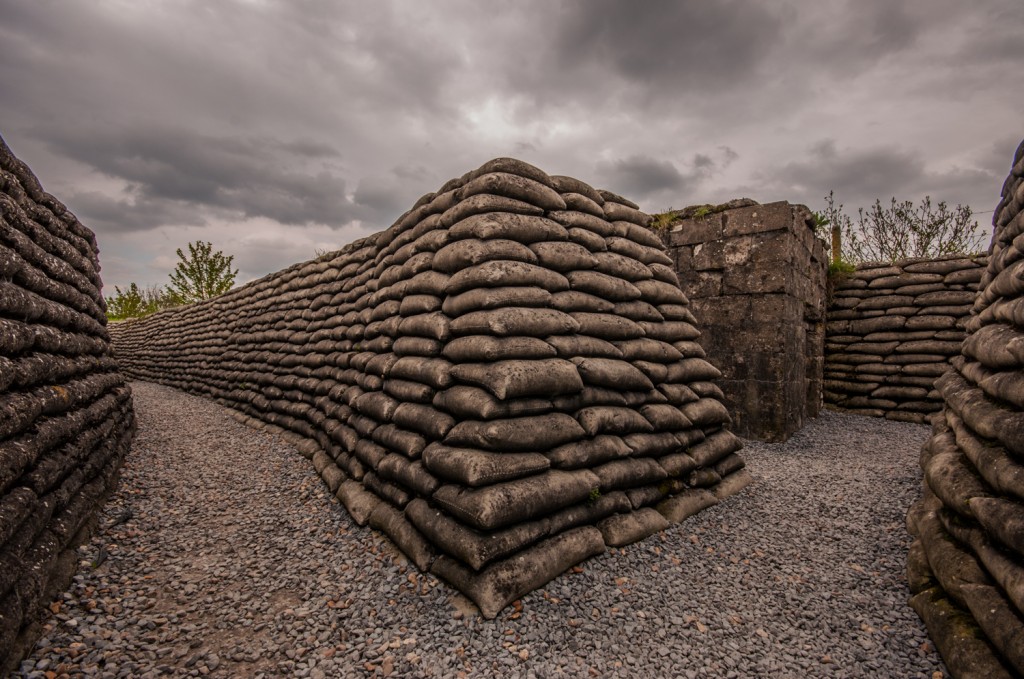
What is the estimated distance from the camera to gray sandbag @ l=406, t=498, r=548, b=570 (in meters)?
2.14

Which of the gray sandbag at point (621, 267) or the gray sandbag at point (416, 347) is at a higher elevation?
the gray sandbag at point (621, 267)

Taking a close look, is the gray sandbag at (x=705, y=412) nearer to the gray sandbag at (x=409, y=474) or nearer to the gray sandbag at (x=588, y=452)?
the gray sandbag at (x=588, y=452)

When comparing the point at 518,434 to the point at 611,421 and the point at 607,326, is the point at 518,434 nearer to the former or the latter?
the point at 611,421

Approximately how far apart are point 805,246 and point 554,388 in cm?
526

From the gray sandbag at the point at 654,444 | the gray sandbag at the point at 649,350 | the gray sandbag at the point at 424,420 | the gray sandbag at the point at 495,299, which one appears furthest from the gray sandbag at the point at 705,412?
the gray sandbag at the point at 424,420

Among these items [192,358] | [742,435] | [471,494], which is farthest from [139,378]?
[742,435]

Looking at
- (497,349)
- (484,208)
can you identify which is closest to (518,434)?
(497,349)

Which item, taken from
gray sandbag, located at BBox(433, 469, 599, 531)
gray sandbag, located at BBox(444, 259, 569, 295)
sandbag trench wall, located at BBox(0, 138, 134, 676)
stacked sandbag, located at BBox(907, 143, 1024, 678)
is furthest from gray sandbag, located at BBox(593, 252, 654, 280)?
sandbag trench wall, located at BBox(0, 138, 134, 676)

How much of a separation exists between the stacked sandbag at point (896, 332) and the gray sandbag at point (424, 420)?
7.04 metres

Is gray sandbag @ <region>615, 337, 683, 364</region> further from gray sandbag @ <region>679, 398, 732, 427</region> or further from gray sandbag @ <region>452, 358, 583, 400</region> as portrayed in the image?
gray sandbag @ <region>452, 358, 583, 400</region>

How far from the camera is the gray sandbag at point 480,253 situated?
2865 mm

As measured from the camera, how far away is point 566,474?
2.51m

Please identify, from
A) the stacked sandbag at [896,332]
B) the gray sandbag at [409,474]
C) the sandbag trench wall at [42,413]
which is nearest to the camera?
the sandbag trench wall at [42,413]

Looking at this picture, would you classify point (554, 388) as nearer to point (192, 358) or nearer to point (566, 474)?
point (566, 474)
